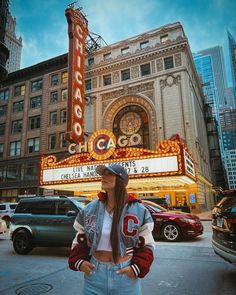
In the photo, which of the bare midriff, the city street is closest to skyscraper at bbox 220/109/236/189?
the city street

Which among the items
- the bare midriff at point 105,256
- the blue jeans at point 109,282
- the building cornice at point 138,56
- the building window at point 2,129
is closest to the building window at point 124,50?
the building cornice at point 138,56

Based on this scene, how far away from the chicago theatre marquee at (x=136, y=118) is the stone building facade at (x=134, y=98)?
0.11 metres

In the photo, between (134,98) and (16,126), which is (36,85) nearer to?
(16,126)

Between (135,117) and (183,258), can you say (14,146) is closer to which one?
(135,117)

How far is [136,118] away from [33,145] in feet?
50.4

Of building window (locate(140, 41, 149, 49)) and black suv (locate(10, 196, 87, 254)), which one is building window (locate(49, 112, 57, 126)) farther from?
black suv (locate(10, 196, 87, 254))

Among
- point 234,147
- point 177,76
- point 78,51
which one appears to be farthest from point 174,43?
point 234,147

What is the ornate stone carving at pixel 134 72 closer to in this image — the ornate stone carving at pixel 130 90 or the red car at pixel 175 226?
the ornate stone carving at pixel 130 90

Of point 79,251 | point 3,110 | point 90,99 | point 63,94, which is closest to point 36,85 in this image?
point 63,94

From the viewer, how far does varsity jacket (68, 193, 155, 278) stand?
2.18 m

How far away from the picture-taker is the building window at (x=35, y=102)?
35.5m

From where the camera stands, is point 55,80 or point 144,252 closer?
point 144,252

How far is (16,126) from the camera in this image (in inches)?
1422

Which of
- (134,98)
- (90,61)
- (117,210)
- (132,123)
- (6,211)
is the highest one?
(90,61)
